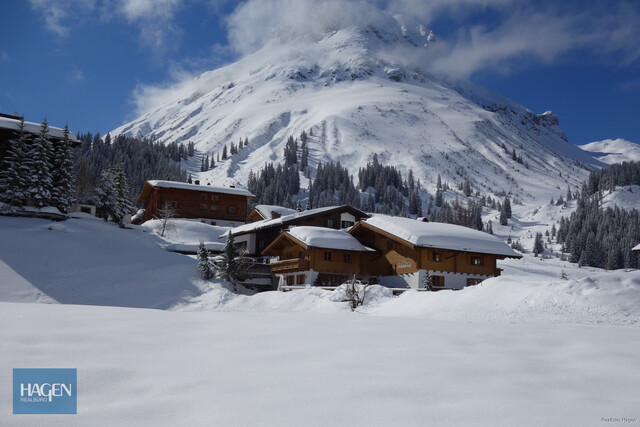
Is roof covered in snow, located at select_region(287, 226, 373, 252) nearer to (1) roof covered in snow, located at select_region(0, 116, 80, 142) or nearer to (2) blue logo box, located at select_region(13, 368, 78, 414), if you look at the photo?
(1) roof covered in snow, located at select_region(0, 116, 80, 142)

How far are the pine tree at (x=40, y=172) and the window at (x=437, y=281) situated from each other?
36150 mm

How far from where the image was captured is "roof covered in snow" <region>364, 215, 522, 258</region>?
39.1 m

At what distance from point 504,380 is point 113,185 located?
55377 millimetres

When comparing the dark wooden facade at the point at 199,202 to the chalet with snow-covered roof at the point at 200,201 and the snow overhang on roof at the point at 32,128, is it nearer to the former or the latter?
the chalet with snow-covered roof at the point at 200,201

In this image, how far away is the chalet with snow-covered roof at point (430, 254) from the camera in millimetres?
39281

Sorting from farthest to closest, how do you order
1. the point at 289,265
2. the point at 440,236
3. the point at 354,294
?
the point at 289,265 < the point at 440,236 < the point at 354,294

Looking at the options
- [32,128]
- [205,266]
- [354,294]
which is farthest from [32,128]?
[354,294]

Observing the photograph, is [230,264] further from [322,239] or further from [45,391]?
[45,391]

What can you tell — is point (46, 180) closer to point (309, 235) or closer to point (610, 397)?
point (309, 235)

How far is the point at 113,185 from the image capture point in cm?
5462

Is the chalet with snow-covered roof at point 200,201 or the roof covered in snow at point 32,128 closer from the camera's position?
the roof covered in snow at point 32,128

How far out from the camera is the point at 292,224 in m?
52.2

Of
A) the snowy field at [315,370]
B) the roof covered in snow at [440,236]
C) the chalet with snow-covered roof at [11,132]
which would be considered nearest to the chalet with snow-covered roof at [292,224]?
the roof covered in snow at [440,236]

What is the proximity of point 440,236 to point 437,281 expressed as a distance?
3740 millimetres
